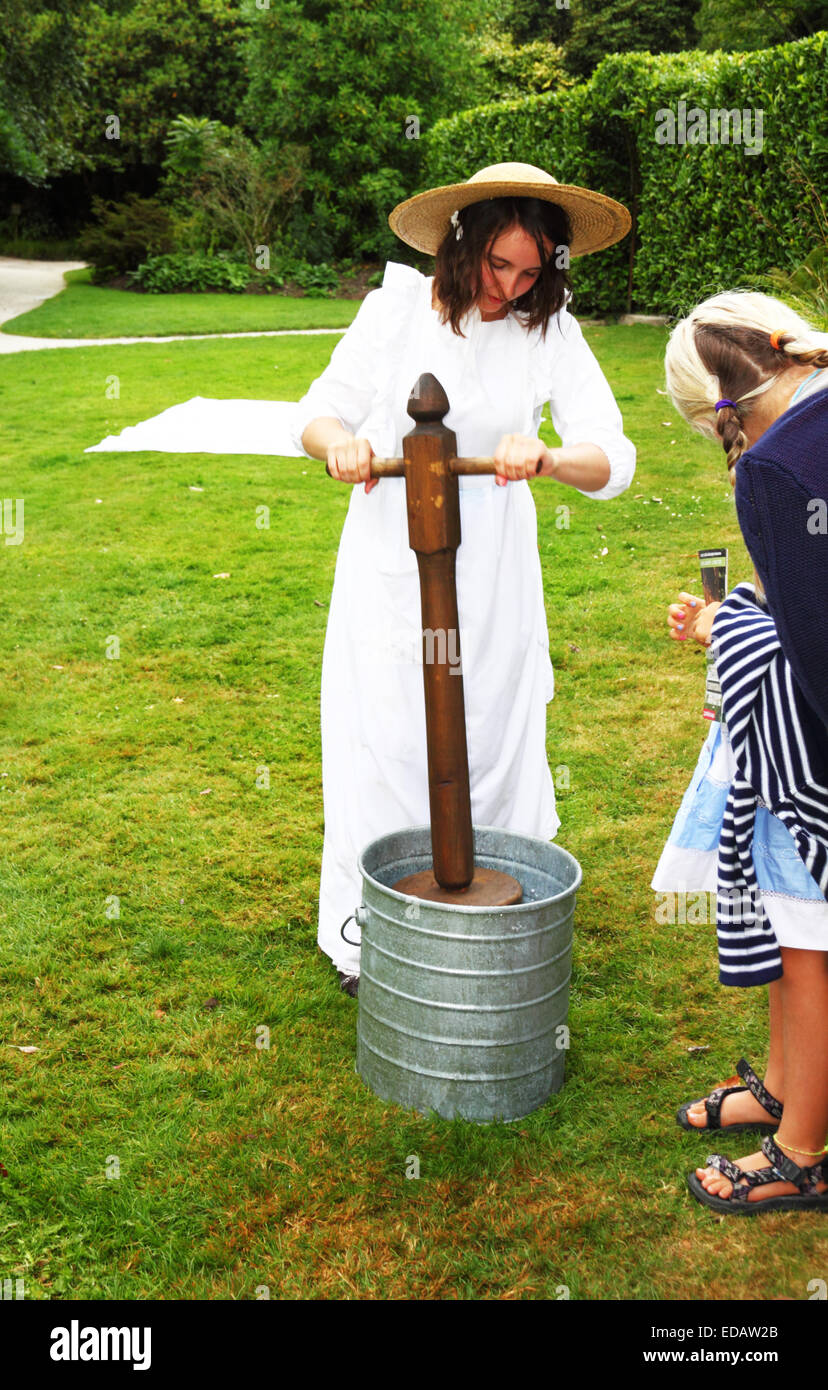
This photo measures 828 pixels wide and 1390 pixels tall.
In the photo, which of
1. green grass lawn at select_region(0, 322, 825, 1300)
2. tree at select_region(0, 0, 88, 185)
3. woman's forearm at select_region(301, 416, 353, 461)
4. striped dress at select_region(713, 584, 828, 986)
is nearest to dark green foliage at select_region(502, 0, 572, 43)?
tree at select_region(0, 0, 88, 185)

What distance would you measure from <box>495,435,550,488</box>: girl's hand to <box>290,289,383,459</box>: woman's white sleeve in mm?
661

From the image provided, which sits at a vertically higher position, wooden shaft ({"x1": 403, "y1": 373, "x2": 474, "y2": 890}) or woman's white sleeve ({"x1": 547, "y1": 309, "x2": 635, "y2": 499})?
woman's white sleeve ({"x1": 547, "y1": 309, "x2": 635, "y2": 499})

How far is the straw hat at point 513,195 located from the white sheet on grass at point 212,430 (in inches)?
264

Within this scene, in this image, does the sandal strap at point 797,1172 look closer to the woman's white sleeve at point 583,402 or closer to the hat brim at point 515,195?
the woman's white sleeve at point 583,402

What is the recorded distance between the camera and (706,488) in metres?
8.67

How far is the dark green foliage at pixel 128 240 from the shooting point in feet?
72.0

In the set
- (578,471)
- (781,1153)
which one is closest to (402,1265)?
(781,1153)

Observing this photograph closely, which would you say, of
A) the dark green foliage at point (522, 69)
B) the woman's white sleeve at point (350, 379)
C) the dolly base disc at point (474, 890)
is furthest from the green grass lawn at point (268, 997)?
the dark green foliage at point (522, 69)

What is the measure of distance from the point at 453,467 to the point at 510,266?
1.96ft

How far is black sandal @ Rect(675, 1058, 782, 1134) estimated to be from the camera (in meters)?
2.82

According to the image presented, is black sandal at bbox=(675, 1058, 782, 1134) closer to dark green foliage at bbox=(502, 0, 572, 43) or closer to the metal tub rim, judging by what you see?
the metal tub rim

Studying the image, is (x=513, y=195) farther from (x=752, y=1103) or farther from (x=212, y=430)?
(x=212, y=430)

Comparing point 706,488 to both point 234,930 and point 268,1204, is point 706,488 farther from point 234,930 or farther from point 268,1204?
point 268,1204

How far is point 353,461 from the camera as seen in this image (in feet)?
8.73
